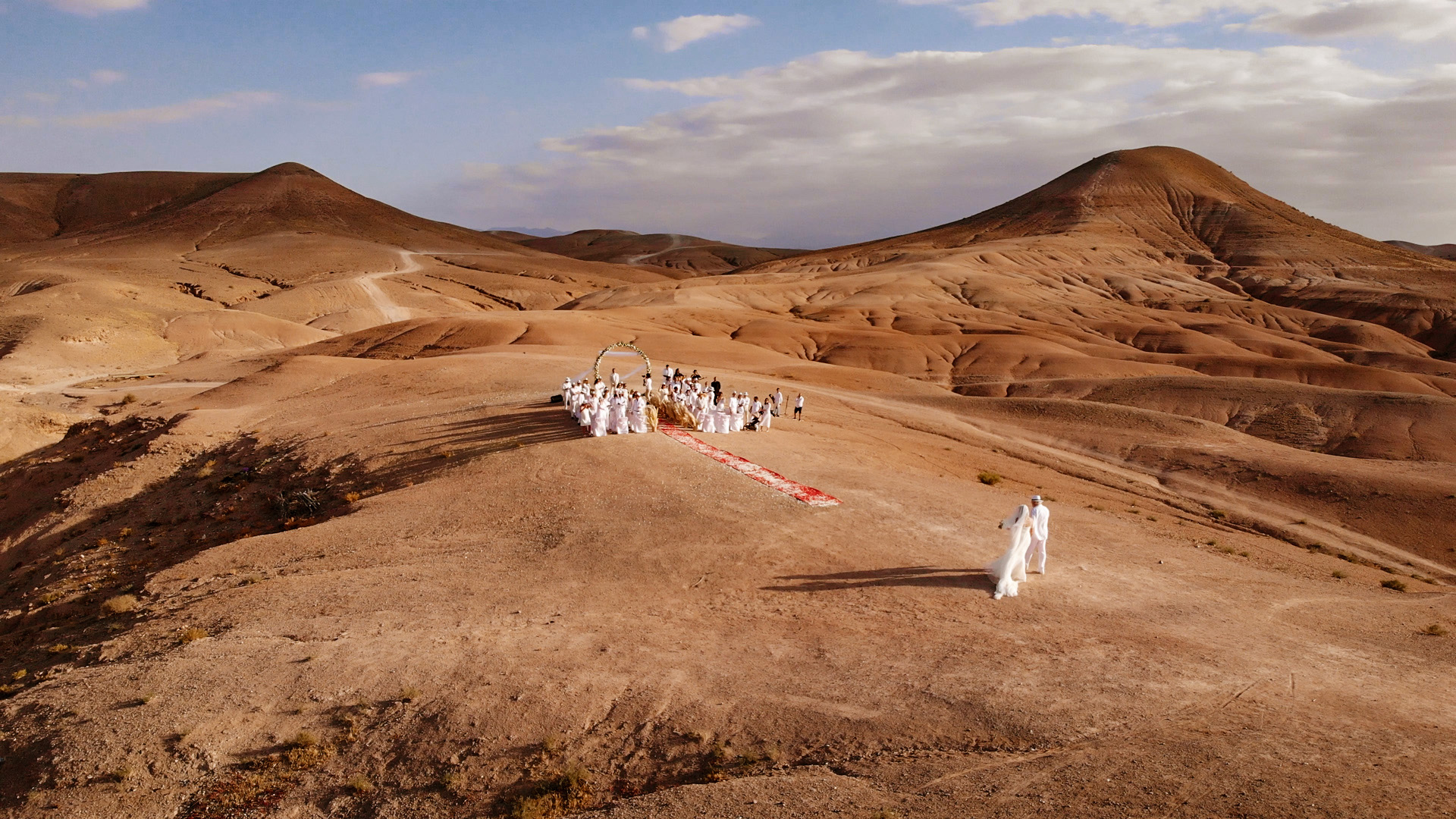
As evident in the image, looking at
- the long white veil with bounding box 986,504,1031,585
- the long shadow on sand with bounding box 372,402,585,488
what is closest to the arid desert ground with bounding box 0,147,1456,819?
the long shadow on sand with bounding box 372,402,585,488

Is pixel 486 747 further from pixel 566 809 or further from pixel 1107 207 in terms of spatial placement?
pixel 1107 207

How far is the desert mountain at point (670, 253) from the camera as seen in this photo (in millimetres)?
166000

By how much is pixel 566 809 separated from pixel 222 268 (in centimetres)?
10217

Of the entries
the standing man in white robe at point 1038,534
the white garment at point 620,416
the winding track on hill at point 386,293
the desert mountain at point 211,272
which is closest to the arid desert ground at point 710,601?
the standing man in white robe at point 1038,534

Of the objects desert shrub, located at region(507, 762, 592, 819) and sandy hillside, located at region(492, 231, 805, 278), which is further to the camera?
sandy hillside, located at region(492, 231, 805, 278)

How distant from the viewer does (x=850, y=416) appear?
107 ft

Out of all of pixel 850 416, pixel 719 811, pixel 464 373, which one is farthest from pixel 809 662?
pixel 464 373

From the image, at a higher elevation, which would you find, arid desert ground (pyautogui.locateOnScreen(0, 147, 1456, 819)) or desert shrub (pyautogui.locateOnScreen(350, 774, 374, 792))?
arid desert ground (pyautogui.locateOnScreen(0, 147, 1456, 819))

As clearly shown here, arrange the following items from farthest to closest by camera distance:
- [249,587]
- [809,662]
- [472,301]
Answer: [472,301] < [249,587] < [809,662]

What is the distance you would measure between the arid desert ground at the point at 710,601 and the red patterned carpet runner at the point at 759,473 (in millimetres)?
424

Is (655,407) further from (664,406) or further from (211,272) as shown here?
(211,272)

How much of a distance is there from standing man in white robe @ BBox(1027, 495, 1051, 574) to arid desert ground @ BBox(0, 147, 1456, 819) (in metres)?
0.60

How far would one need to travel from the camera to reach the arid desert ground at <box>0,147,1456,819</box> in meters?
8.92

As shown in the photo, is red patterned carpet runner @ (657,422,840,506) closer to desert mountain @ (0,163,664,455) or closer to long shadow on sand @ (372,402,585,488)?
long shadow on sand @ (372,402,585,488)
